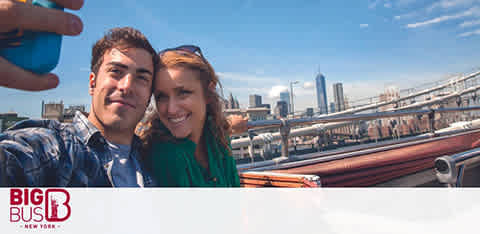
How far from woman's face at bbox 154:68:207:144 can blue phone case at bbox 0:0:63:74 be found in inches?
15.1

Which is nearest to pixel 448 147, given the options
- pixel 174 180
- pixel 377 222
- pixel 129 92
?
pixel 377 222

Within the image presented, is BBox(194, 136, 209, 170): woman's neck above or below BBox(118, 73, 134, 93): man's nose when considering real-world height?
below

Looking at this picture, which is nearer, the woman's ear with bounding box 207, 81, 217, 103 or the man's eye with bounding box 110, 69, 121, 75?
the man's eye with bounding box 110, 69, 121, 75

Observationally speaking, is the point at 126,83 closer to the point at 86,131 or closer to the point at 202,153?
the point at 86,131

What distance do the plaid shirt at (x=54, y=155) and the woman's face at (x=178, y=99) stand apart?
0.90ft

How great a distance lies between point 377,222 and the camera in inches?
60.8

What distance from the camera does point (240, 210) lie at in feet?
4.23

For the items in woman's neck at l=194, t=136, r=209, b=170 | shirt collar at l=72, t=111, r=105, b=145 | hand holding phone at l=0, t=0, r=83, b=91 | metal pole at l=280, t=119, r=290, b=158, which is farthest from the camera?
metal pole at l=280, t=119, r=290, b=158

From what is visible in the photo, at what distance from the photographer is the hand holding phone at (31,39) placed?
609 mm

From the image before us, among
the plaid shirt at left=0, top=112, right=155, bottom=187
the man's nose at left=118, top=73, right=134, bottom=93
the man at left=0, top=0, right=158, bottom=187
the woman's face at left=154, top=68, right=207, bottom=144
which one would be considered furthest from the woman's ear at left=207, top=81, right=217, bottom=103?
the plaid shirt at left=0, top=112, right=155, bottom=187

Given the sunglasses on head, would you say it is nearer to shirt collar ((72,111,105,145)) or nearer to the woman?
the woman

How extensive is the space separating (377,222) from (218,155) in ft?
3.86

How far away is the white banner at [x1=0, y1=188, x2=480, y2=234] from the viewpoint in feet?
3.19

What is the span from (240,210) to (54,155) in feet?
2.97
